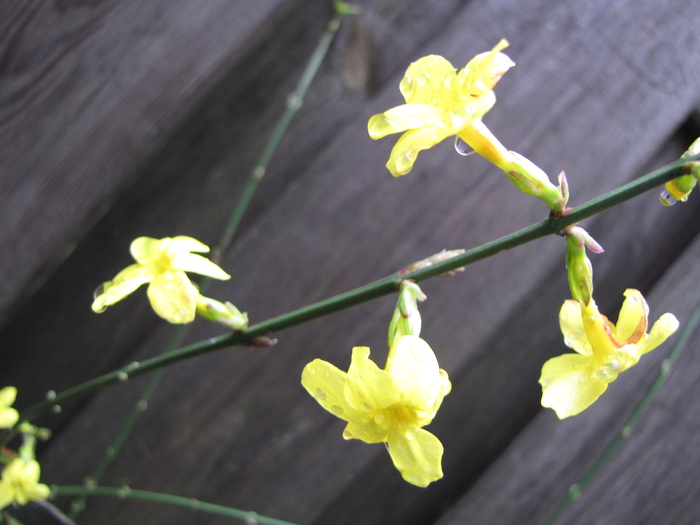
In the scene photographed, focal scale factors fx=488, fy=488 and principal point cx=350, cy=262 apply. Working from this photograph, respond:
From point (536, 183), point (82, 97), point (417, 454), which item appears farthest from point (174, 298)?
point (82, 97)

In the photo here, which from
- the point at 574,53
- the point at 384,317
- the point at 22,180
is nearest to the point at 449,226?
the point at 384,317

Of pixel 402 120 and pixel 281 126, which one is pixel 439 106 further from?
pixel 281 126

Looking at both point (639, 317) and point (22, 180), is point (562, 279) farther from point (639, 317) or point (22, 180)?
point (22, 180)

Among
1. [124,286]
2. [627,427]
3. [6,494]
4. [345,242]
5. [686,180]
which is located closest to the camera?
[686,180]

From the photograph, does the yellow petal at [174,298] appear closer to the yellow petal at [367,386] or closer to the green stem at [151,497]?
the yellow petal at [367,386]

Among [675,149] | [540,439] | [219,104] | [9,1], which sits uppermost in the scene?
[9,1]

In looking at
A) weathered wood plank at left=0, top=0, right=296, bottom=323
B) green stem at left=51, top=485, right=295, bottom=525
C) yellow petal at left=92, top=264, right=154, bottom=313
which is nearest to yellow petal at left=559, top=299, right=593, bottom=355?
yellow petal at left=92, top=264, right=154, bottom=313

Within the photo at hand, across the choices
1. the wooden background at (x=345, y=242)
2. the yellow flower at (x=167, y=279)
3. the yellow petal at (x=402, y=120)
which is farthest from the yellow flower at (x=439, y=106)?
the wooden background at (x=345, y=242)
